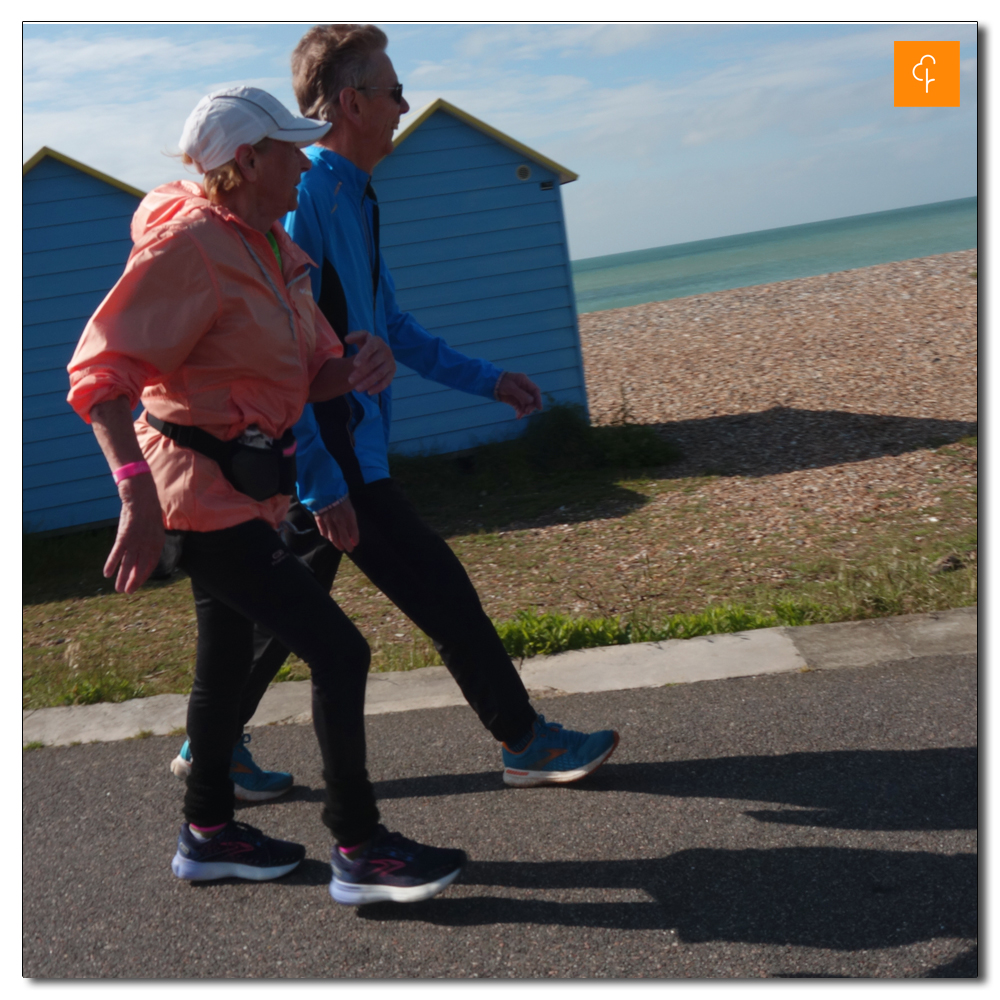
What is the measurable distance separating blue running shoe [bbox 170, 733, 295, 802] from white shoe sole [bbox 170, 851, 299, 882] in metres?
0.49

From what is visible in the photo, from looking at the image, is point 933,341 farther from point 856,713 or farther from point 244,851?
point 244,851

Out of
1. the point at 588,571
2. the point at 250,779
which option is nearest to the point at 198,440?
the point at 250,779

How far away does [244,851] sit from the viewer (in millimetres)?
2914

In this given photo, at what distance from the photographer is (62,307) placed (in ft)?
29.6

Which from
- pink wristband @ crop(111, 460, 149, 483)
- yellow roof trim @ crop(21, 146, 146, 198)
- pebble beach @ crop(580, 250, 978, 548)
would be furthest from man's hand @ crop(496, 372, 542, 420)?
yellow roof trim @ crop(21, 146, 146, 198)

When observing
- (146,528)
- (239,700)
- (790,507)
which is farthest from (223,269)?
(790,507)

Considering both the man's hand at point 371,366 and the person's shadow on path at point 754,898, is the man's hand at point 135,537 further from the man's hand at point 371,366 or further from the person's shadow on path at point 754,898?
the person's shadow on path at point 754,898

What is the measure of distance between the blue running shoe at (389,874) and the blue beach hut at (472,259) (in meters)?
6.89

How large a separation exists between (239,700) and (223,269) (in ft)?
4.09

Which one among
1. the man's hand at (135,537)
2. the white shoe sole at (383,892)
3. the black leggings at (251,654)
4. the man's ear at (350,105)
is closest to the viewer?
the man's hand at (135,537)

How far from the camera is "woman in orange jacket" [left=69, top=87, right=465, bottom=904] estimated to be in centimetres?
227

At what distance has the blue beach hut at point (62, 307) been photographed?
29.3 feet

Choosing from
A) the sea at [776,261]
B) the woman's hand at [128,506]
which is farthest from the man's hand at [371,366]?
the sea at [776,261]

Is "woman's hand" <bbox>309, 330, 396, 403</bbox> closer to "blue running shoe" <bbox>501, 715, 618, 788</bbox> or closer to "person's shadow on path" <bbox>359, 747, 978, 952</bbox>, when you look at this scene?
"blue running shoe" <bbox>501, 715, 618, 788</bbox>
